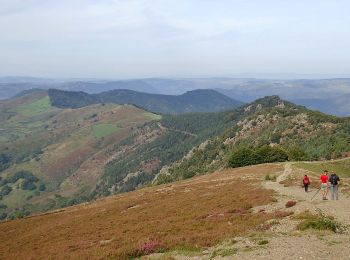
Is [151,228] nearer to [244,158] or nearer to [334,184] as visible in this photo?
[334,184]

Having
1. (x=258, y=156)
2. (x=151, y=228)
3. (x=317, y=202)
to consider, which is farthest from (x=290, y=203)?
(x=258, y=156)

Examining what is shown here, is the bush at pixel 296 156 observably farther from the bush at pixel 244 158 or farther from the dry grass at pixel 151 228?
the dry grass at pixel 151 228

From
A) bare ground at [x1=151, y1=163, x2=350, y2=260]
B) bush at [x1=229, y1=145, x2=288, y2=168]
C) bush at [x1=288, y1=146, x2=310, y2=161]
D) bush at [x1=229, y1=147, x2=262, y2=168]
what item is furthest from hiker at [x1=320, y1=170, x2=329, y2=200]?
bush at [x1=229, y1=147, x2=262, y2=168]

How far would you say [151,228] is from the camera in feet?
133

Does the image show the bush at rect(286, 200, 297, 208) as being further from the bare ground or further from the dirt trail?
the bare ground

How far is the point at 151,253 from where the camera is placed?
29812 millimetres

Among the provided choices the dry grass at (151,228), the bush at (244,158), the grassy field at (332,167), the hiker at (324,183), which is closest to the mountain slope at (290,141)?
the bush at (244,158)

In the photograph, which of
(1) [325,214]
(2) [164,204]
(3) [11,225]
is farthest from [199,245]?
(3) [11,225]

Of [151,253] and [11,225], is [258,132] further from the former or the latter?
[151,253]

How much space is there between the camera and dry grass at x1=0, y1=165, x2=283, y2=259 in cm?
3234

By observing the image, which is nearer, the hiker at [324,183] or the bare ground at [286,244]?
the bare ground at [286,244]

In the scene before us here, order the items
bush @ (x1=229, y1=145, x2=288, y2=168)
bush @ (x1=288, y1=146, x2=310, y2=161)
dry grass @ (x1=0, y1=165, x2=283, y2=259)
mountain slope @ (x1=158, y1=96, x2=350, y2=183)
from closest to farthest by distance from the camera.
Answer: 1. dry grass @ (x1=0, y1=165, x2=283, y2=259)
2. bush @ (x1=288, y1=146, x2=310, y2=161)
3. bush @ (x1=229, y1=145, x2=288, y2=168)
4. mountain slope @ (x1=158, y1=96, x2=350, y2=183)

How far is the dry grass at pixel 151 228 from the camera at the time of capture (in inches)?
1273

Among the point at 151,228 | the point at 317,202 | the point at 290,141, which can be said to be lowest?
the point at 290,141
